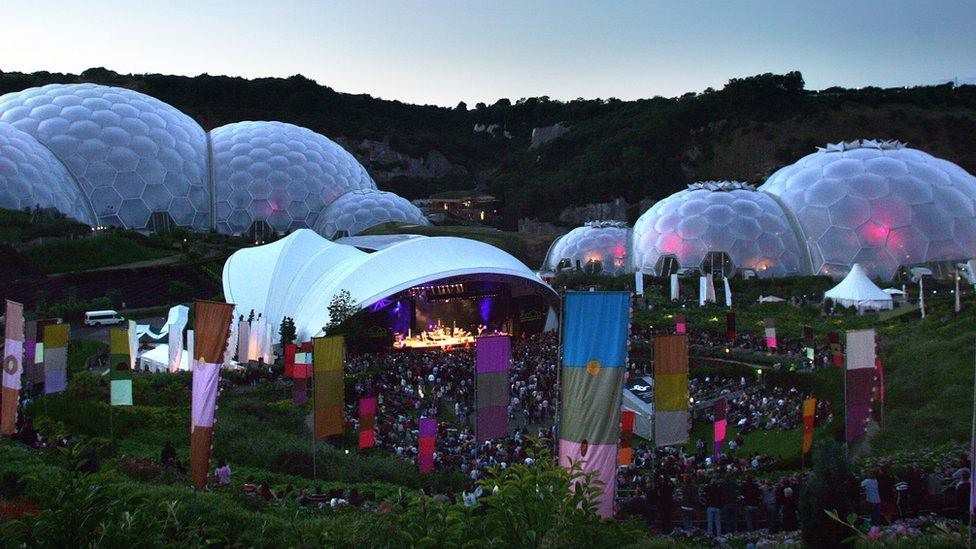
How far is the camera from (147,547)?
6.89m

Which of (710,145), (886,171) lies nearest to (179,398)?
(886,171)

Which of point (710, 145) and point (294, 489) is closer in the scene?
point (294, 489)

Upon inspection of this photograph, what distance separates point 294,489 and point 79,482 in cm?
569

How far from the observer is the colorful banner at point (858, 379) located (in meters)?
14.4

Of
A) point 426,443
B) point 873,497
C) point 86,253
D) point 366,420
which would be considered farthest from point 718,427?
point 86,253

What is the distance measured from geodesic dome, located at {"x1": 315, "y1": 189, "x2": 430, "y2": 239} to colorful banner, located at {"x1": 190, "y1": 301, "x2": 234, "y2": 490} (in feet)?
130

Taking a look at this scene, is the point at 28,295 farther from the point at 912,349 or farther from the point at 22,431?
the point at 912,349

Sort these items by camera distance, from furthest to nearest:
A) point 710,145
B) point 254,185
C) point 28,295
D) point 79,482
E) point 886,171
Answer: point 710,145 < point 254,185 < point 886,171 < point 28,295 < point 79,482

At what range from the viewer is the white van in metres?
32.5

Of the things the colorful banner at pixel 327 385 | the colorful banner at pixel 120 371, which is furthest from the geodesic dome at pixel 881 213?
the colorful banner at pixel 120 371

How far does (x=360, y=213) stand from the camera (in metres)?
52.0

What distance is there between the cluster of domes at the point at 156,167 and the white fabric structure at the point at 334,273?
15.9 m

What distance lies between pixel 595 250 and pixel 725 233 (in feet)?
24.3

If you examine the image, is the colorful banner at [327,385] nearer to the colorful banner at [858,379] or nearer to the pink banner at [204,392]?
the pink banner at [204,392]
